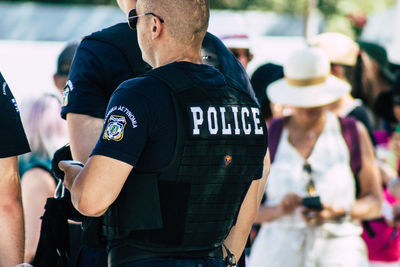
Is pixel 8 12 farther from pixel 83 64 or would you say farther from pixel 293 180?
pixel 83 64

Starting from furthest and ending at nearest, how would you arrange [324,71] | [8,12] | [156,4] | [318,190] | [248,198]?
[8,12]
[324,71]
[318,190]
[248,198]
[156,4]

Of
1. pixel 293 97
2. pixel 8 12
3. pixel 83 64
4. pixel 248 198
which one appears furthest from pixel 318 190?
pixel 8 12

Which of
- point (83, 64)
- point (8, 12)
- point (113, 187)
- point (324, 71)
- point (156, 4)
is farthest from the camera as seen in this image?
point (8, 12)

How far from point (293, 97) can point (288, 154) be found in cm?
39

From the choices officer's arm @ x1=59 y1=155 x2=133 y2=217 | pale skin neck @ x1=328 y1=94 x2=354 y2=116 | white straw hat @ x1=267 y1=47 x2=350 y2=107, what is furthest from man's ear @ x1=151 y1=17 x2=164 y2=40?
pale skin neck @ x1=328 y1=94 x2=354 y2=116

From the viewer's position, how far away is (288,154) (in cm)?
457

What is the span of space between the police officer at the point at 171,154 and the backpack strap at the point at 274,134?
Answer: 198cm

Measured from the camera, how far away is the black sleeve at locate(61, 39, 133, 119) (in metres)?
2.64

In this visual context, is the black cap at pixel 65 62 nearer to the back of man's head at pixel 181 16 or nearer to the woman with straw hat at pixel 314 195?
the woman with straw hat at pixel 314 195

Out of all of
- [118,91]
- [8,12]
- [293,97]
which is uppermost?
[118,91]

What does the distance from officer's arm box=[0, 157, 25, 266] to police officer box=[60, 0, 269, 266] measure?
1.45 feet

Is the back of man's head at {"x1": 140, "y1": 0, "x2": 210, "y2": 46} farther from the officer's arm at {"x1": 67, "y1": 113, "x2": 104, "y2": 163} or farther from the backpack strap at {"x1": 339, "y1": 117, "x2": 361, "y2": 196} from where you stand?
the backpack strap at {"x1": 339, "y1": 117, "x2": 361, "y2": 196}

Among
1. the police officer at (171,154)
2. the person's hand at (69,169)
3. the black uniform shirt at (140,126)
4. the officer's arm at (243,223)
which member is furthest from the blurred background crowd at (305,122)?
the black uniform shirt at (140,126)

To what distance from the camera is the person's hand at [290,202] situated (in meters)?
4.43
